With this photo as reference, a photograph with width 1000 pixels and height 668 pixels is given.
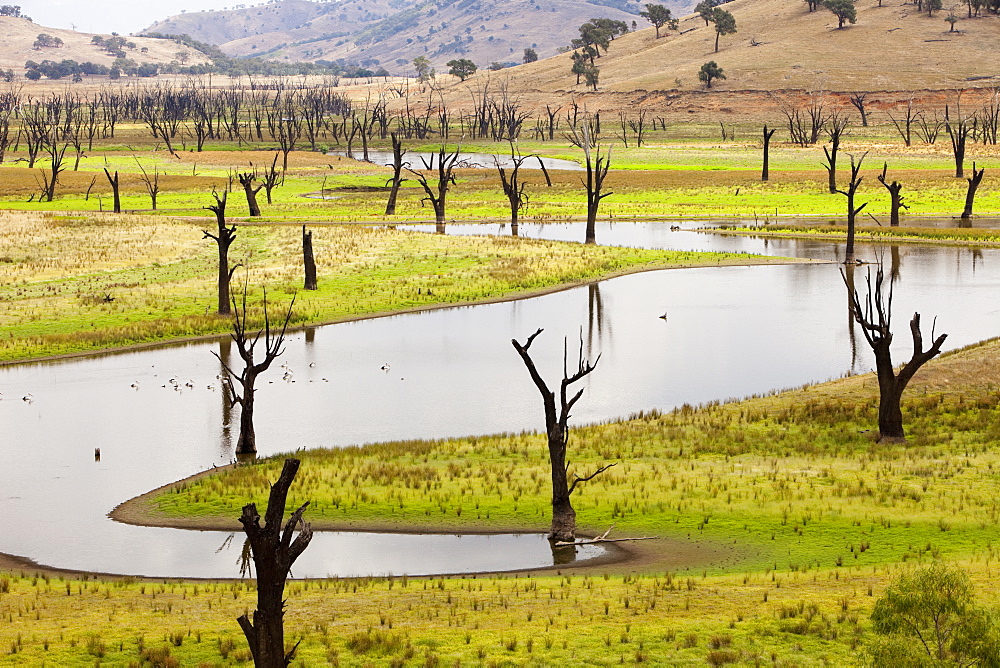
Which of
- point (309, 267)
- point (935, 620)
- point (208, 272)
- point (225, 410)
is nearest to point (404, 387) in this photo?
point (225, 410)

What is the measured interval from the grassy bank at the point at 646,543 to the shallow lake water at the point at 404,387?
1.91 meters

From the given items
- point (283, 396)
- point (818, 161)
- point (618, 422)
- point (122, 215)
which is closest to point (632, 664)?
point (618, 422)

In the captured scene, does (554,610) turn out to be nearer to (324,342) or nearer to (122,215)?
(324,342)

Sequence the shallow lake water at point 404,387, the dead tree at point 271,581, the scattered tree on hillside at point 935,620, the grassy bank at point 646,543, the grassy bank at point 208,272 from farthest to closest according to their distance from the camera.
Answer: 1. the grassy bank at point 208,272
2. the shallow lake water at point 404,387
3. the grassy bank at point 646,543
4. the dead tree at point 271,581
5. the scattered tree on hillside at point 935,620

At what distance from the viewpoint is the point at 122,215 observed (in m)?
93.1

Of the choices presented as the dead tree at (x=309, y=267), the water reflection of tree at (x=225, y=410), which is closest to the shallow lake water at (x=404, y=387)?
the water reflection of tree at (x=225, y=410)

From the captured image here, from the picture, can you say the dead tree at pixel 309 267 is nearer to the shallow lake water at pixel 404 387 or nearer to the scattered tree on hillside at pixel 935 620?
the shallow lake water at pixel 404 387

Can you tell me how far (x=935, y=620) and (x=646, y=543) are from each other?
1187 centimetres

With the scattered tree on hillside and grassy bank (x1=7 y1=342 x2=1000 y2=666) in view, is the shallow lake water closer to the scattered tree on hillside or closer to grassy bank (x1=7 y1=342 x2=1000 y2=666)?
grassy bank (x1=7 y1=342 x2=1000 y2=666)

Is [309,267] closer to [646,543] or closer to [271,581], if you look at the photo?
[646,543]

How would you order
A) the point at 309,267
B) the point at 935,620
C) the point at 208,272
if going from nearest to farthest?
the point at 935,620 → the point at 309,267 → the point at 208,272

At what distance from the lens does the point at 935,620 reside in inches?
520

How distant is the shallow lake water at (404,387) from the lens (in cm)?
2594

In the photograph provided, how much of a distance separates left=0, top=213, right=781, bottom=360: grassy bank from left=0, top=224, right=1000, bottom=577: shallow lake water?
2712mm
